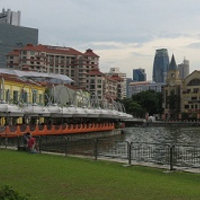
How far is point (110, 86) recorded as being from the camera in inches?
6540

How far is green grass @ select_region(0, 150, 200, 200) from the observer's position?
1067 centimetres

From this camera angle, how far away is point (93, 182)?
12.7 meters

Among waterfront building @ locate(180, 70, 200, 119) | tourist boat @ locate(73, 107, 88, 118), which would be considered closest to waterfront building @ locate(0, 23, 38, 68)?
waterfront building @ locate(180, 70, 200, 119)

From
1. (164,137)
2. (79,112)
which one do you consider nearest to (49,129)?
(79,112)

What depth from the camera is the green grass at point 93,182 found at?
10672mm

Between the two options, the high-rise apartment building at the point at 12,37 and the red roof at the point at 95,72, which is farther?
the high-rise apartment building at the point at 12,37

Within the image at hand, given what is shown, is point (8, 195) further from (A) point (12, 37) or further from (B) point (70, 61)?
(A) point (12, 37)

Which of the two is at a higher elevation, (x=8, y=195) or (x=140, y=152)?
(x=8, y=195)

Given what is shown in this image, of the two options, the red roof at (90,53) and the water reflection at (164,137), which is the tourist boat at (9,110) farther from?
the red roof at (90,53)

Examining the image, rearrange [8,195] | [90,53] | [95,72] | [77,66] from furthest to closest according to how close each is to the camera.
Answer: [77,66] → [90,53] → [95,72] → [8,195]

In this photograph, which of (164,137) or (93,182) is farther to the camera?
(164,137)

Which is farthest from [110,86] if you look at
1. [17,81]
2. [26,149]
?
[26,149]

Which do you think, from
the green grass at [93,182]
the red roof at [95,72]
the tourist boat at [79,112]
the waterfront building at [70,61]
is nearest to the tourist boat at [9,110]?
the tourist boat at [79,112]

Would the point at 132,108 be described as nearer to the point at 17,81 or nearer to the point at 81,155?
the point at 17,81
